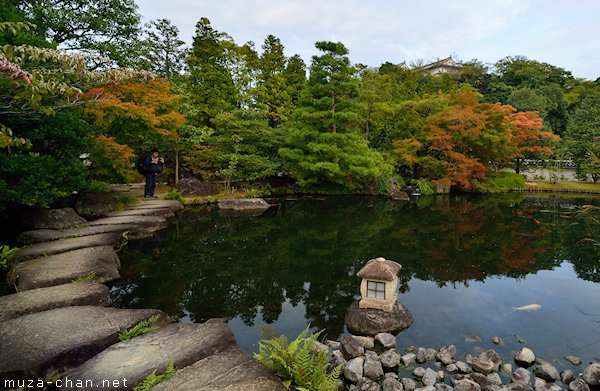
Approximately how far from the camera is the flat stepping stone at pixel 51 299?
4.03m

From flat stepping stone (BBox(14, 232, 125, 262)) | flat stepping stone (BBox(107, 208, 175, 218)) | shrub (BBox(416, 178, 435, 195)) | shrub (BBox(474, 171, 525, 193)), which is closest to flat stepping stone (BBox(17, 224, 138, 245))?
flat stepping stone (BBox(14, 232, 125, 262))

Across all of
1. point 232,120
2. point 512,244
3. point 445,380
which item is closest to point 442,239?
point 512,244

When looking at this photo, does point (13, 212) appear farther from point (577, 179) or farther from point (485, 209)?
point (577, 179)

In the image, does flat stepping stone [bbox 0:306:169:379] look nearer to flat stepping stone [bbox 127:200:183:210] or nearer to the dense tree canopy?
the dense tree canopy

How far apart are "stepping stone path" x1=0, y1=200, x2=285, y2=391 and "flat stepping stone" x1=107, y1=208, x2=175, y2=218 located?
16.4 ft

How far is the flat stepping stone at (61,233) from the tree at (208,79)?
451 inches

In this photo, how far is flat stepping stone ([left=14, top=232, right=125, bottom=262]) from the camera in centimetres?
616

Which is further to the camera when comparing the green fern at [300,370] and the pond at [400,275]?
the pond at [400,275]

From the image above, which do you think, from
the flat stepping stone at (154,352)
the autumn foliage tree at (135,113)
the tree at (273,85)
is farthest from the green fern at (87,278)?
the tree at (273,85)

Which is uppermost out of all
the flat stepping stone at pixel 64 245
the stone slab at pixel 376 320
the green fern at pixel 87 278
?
the flat stepping stone at pixel 64 245

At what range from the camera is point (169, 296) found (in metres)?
5.60

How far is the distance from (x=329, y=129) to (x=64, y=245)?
44.2 feet

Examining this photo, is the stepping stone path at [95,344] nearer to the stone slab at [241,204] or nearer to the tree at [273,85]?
the stone slab at [241,204]

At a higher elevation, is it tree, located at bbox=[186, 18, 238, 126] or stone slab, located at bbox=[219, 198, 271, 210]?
tree, located at bbox=[186, 18, 238, 126]
